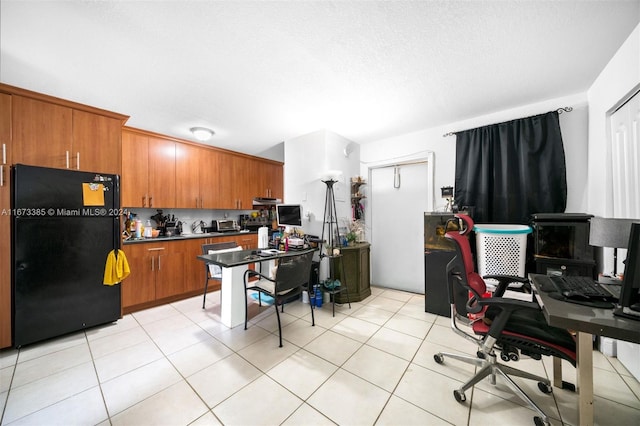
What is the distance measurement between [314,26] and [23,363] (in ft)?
12.0

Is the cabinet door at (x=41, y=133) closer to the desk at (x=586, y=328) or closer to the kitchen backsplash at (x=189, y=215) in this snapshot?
the kitchen backsplash at (x=189, y=215)

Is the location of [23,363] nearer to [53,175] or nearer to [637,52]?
[53,175]

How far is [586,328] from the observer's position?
0.96 metres

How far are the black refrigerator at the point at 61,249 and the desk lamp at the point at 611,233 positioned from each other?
4.38m

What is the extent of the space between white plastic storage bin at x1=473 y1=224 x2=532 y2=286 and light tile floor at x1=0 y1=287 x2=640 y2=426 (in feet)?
2.64

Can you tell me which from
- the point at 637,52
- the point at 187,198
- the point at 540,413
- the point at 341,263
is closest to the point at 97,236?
the point at 187,198

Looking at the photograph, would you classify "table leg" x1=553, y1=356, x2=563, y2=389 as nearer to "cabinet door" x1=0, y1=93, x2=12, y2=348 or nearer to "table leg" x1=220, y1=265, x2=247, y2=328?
"table leg" x1=220, y1=265, x2=247, y2=328

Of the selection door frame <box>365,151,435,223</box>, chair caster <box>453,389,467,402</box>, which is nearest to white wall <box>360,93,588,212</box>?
door frame <box>365,151,435,223</box>

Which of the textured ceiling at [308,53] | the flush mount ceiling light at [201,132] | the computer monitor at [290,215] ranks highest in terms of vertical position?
the textured ceiling at [308,53]

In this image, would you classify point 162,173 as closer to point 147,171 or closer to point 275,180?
point 147,171

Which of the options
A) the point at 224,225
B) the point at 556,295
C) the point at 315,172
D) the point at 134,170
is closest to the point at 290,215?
the point at 315,172

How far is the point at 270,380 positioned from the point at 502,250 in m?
2.57

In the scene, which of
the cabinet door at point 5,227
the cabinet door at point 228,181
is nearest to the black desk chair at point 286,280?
the cabinet door at point 5,227

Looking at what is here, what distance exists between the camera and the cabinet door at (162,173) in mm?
3508
